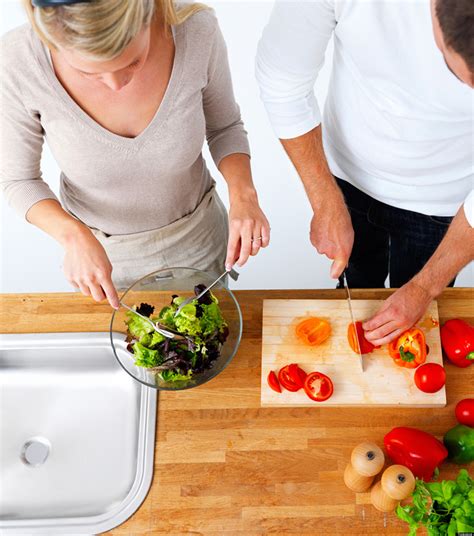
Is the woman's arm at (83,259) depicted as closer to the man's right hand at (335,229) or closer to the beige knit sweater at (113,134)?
the beige knit sweater at (113,134)

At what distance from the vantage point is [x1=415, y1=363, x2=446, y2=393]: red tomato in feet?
4.20

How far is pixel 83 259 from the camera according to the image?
126cm

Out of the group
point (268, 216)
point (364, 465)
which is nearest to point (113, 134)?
point (364, 465)

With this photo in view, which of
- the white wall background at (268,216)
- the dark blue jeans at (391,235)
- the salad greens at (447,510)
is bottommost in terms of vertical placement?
the white wall background at (268,216)

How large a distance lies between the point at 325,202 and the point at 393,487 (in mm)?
652

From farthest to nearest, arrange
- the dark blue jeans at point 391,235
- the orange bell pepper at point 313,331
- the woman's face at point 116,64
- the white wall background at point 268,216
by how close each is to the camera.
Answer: the white wall background at point 268,216, the dark blue jeans at point 391,235, the orange bell pepper at point 313,331, the woman's face at point 116,64

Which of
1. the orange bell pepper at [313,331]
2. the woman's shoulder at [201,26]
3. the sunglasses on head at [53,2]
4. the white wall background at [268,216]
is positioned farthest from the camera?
the white wall background at [268,216]

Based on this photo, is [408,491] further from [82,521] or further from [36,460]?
[36,460]

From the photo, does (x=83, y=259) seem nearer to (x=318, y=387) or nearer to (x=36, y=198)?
(x=36, y=198)

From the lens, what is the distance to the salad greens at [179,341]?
1.22m

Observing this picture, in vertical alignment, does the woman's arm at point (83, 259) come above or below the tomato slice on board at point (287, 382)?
above

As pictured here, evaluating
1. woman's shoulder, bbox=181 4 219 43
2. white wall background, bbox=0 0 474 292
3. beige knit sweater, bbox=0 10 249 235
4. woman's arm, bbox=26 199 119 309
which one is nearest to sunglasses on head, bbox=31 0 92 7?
beige knit sweater, bbox=0 10 249 235

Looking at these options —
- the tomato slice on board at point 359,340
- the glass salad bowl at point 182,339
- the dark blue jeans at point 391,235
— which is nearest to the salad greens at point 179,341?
the glass salad bowl at point 182,339

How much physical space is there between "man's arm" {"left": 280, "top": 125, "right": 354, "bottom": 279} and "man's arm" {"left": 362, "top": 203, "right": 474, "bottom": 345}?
0.15m
